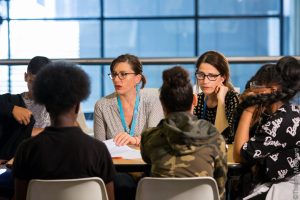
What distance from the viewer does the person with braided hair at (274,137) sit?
257 centimetres

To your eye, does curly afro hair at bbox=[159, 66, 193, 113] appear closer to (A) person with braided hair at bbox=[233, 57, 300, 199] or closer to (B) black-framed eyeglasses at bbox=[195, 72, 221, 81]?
(A) person with braided hair at bbox=[233, 57, 300, 199]

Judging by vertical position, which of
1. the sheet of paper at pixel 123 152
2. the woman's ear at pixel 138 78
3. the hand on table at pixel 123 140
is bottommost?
the sheet of paper at pixel 123 152

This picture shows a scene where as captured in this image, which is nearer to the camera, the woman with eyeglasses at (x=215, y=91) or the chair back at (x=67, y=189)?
the chair back at (x=67, y=189)

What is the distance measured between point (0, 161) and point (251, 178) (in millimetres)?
1326

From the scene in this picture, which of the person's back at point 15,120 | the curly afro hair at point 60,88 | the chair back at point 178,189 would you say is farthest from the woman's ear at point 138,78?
the chair back at point 178,189

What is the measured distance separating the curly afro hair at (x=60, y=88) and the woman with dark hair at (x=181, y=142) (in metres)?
0.33

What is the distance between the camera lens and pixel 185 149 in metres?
2.31

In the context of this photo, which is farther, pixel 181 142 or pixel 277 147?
pixel 277 147

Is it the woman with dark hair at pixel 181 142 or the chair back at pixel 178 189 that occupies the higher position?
the woman with dark hair at pixel 181 142

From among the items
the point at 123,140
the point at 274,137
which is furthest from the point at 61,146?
the point at 274,137

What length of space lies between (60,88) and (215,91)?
1351mm

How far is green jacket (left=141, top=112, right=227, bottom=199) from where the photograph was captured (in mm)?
2312

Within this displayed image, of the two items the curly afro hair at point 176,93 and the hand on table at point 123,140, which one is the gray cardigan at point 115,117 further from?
the curly afro hair at point 176,93

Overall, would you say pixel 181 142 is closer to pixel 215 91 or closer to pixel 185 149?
pixel 185 149
